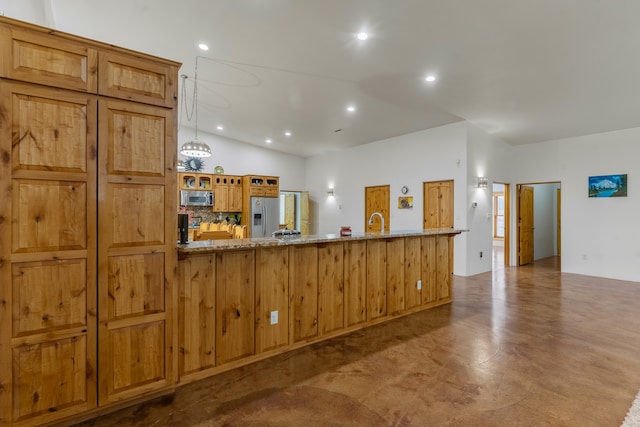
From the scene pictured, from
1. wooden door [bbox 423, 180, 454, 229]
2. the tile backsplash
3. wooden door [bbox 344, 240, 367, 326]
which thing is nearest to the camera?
wooden door [bbox 344, 240, 367, 326]

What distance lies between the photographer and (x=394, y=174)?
7.52 meters

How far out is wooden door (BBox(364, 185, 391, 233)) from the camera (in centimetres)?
776

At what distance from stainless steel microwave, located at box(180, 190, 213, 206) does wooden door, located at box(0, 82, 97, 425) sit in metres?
6.17

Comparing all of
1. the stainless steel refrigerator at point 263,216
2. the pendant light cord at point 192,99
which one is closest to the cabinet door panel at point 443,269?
the pendant light cord at point 192,99

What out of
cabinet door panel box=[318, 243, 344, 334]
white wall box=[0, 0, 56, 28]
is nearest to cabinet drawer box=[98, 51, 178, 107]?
white wall box=[0, 0, 56, 28]

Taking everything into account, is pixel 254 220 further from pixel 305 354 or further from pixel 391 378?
pixel 391 378

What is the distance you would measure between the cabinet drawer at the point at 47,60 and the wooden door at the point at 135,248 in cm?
18

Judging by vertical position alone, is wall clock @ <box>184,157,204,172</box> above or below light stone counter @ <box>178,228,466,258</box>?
above

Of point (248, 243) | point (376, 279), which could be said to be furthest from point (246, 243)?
point (376, 279)

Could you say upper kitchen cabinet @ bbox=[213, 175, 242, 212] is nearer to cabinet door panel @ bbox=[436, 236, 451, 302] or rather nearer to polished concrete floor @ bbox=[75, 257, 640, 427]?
cabinet door panel @ bbox=[436, 236, 451, 302]

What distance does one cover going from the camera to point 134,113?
2027mm

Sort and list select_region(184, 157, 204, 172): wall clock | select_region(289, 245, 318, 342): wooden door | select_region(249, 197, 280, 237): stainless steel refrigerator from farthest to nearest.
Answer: select_region(249, 197, 280, 237): stainless steel refrigerator, select_region(184, 157, 204, 172): wall clock, select_region(289, 245, 318, 342): wooden door

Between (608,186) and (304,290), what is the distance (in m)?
6.60

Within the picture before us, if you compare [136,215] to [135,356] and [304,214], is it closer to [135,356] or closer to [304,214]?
[135,356]
